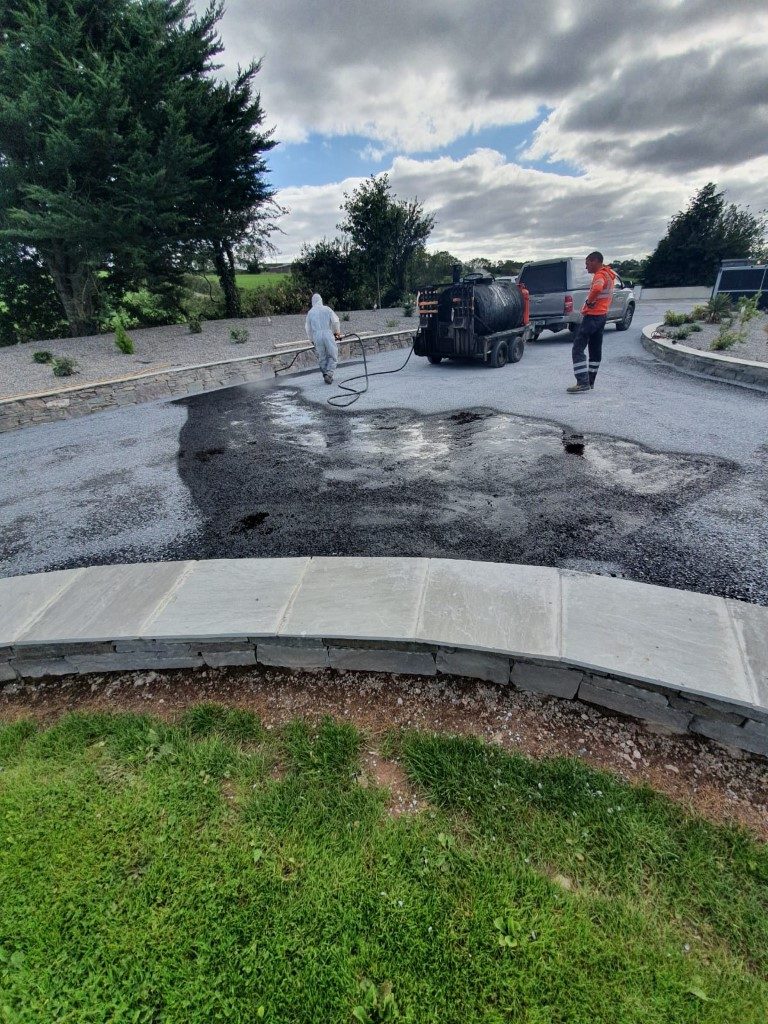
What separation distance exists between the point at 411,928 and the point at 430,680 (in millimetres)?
1246


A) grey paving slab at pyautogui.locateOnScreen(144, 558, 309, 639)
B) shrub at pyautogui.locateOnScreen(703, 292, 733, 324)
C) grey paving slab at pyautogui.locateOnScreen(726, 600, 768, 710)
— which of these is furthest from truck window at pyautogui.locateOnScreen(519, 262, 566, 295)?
grey paving slab at pyautogui.locateOnScreen(144, 558, 309, 639)

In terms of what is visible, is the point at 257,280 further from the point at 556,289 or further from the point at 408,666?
the point at 408,666

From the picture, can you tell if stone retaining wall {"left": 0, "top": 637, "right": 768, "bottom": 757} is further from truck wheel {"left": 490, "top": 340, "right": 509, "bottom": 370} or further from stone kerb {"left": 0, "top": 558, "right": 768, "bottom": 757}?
truck wheel {"left": 490, "top": 340, "right": 509, "bottom": 370}

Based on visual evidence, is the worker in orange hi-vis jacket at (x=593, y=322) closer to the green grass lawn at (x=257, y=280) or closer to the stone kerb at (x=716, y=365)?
the stone kerb at (x=716, y=365)

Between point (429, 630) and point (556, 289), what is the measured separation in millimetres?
13286

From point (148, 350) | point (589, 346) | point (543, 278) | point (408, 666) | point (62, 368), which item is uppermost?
point (543, 278)

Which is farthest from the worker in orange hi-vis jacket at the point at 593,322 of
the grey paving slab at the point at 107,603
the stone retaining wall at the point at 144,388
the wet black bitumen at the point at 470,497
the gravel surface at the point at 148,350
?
the gravel surface at the point at 148,350

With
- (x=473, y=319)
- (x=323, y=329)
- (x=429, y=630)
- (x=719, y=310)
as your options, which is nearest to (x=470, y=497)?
(x=429, y=630)

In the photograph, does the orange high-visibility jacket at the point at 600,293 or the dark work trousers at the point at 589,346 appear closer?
the orange high-visibility jacket at the point at 600,293

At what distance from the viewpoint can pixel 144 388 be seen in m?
10.3

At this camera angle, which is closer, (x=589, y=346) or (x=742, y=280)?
(x=589, y=346)

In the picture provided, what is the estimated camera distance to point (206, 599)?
315 cm

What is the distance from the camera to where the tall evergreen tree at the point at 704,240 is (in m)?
32.1

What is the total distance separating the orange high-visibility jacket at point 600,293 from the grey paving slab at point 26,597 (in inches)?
331
